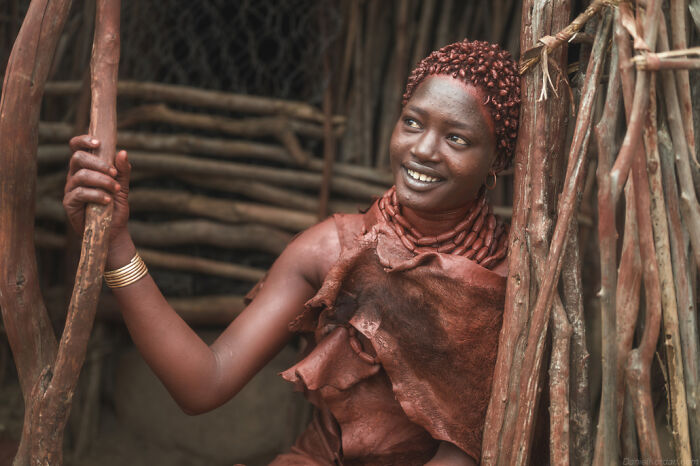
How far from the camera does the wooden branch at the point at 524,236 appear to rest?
6.48 ft

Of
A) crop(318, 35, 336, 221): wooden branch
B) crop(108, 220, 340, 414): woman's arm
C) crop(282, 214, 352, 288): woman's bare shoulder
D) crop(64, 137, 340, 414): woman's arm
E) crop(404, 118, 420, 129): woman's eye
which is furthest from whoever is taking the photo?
crop(318, 35, 336, 221): wooden branch

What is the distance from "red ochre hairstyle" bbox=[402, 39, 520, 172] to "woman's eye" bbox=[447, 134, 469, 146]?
10cm

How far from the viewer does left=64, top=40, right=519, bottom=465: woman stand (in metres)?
2.03

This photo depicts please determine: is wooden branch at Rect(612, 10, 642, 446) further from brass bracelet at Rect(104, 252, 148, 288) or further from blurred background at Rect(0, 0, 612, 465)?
blurred background at Rect(0, 0, 612, 465)

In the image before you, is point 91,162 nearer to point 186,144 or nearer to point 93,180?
point 93,180

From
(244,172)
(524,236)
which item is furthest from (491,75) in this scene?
(244,172)

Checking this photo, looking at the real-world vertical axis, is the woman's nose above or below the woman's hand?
above

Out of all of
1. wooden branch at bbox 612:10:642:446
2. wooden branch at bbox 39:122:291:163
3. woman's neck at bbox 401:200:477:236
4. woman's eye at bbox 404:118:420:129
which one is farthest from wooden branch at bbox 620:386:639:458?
wooden branch at bbox 39:122:291:163

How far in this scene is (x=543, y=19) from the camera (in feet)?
6.55

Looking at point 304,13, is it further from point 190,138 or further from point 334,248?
point 334,248

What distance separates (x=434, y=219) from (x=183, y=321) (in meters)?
0.74

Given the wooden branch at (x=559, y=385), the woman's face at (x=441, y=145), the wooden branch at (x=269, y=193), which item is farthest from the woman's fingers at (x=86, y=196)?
the wooden branch at (x=269, y=193)

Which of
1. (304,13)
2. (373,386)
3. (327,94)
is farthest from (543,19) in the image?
(304,13)

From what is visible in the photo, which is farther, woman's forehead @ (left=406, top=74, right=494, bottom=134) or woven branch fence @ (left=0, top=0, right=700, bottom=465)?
woman's forehead @ (left=406, top=74, right=494, bottom=134)
